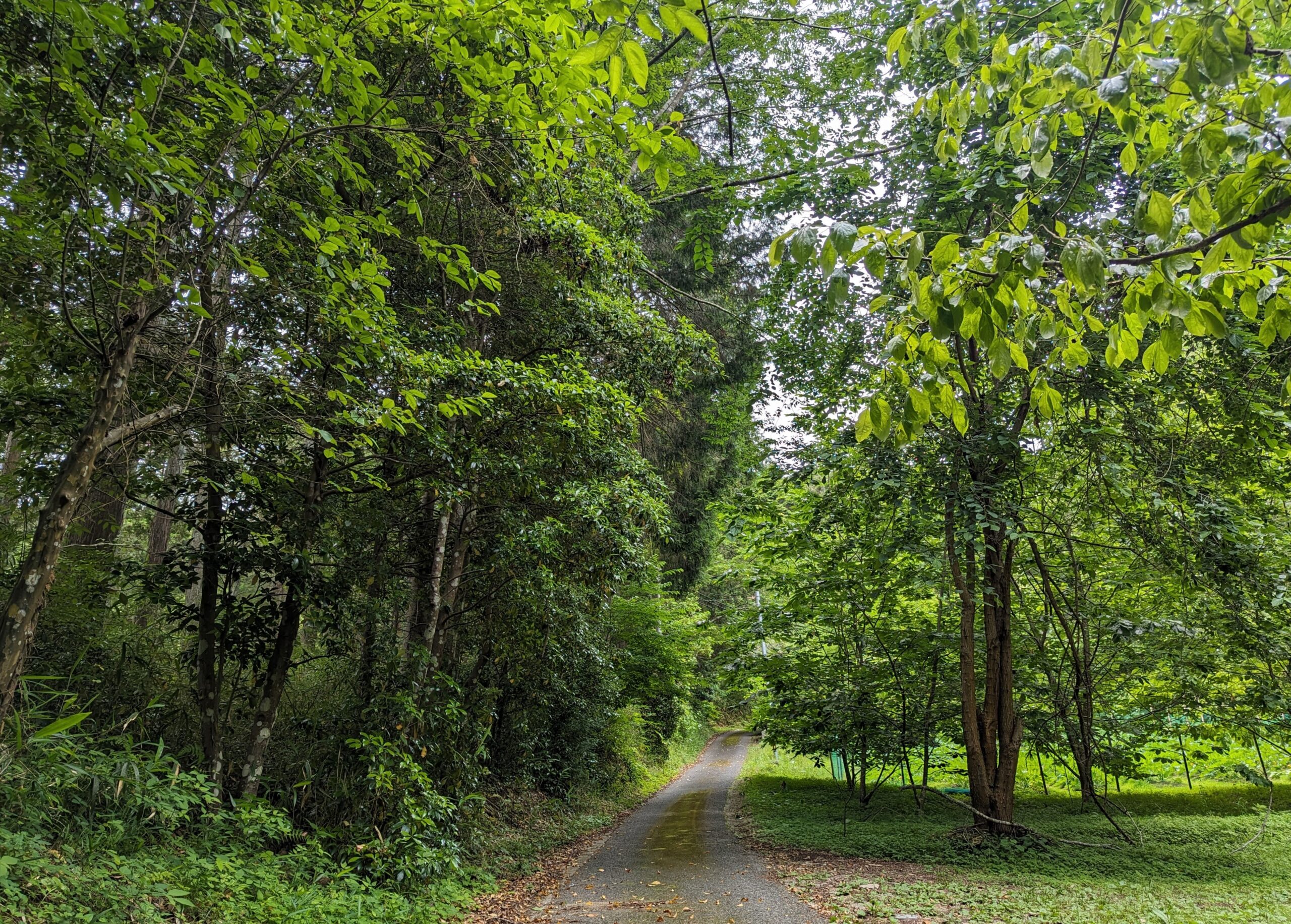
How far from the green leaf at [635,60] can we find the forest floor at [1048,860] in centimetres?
582

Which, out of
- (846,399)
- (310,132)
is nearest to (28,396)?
(310,132)

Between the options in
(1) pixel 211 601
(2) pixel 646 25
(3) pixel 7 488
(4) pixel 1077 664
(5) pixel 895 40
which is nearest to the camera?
(2) pixel 646 25

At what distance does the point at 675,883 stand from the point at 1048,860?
12.8 ft

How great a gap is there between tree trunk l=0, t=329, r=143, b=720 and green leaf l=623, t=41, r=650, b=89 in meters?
3.23

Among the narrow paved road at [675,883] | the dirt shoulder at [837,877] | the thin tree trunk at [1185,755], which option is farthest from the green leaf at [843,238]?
the thin tree trunk at [1185,755]

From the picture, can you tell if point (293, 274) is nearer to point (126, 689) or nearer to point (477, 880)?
point (126, 689)

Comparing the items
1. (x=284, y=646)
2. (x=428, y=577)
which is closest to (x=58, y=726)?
(x=284, y=646)

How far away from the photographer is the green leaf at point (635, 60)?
1529 millimetres

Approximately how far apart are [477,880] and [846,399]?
21.4ft

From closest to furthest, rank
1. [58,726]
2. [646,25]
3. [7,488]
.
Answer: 1. [646,25]
2. [58,726]
3. [7,488]

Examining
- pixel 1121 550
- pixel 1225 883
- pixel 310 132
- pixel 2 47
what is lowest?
pixel 1225 883

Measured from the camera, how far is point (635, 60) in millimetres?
1551

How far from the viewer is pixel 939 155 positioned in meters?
2.24

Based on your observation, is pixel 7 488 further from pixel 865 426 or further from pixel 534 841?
pixel 865 426
